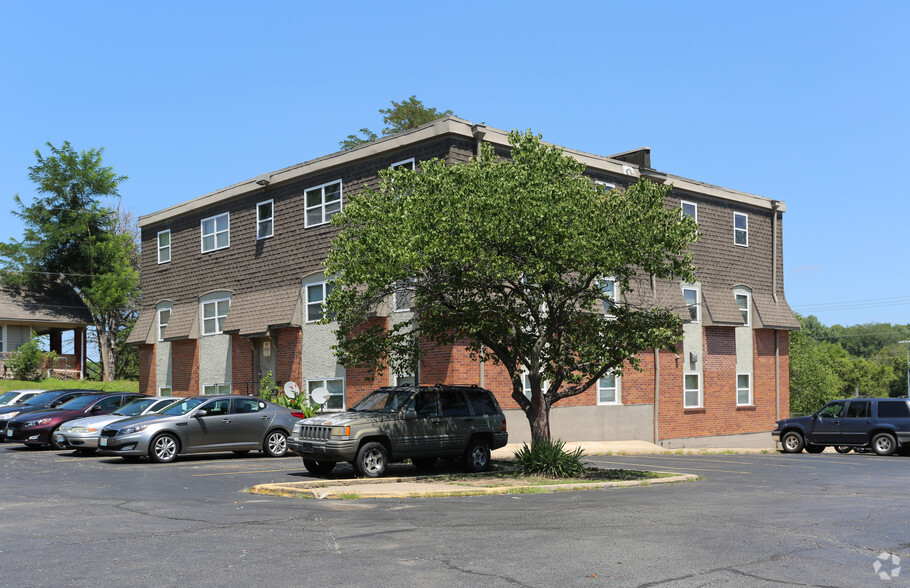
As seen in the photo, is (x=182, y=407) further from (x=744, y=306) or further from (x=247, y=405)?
(x=744, y=306)

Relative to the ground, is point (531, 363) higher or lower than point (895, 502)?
higher

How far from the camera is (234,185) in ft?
105

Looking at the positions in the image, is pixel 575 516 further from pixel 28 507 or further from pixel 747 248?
pixel 747 248

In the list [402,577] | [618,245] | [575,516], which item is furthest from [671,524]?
[618,245]

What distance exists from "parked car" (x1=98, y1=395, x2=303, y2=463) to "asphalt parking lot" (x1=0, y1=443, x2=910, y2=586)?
2.78 metres

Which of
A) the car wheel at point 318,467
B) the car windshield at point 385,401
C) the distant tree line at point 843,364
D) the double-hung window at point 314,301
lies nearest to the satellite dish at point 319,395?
the double-hung window at point 314,301

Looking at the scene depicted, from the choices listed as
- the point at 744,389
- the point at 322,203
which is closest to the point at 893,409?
the point at 744,389

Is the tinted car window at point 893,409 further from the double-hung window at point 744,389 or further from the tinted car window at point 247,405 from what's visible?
the tinted car window at point 247,405

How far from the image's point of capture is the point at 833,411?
27391 mm

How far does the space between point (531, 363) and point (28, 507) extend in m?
9.46

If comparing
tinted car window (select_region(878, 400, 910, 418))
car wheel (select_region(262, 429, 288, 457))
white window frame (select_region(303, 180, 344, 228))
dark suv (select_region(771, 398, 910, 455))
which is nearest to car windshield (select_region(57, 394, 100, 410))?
car wheel (select_region(262, 429, 288, 457))

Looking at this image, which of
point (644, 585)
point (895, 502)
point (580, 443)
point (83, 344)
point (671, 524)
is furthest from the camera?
point (83, 344)

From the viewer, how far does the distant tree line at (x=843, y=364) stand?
61094 mm

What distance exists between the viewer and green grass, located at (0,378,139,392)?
41844mm
